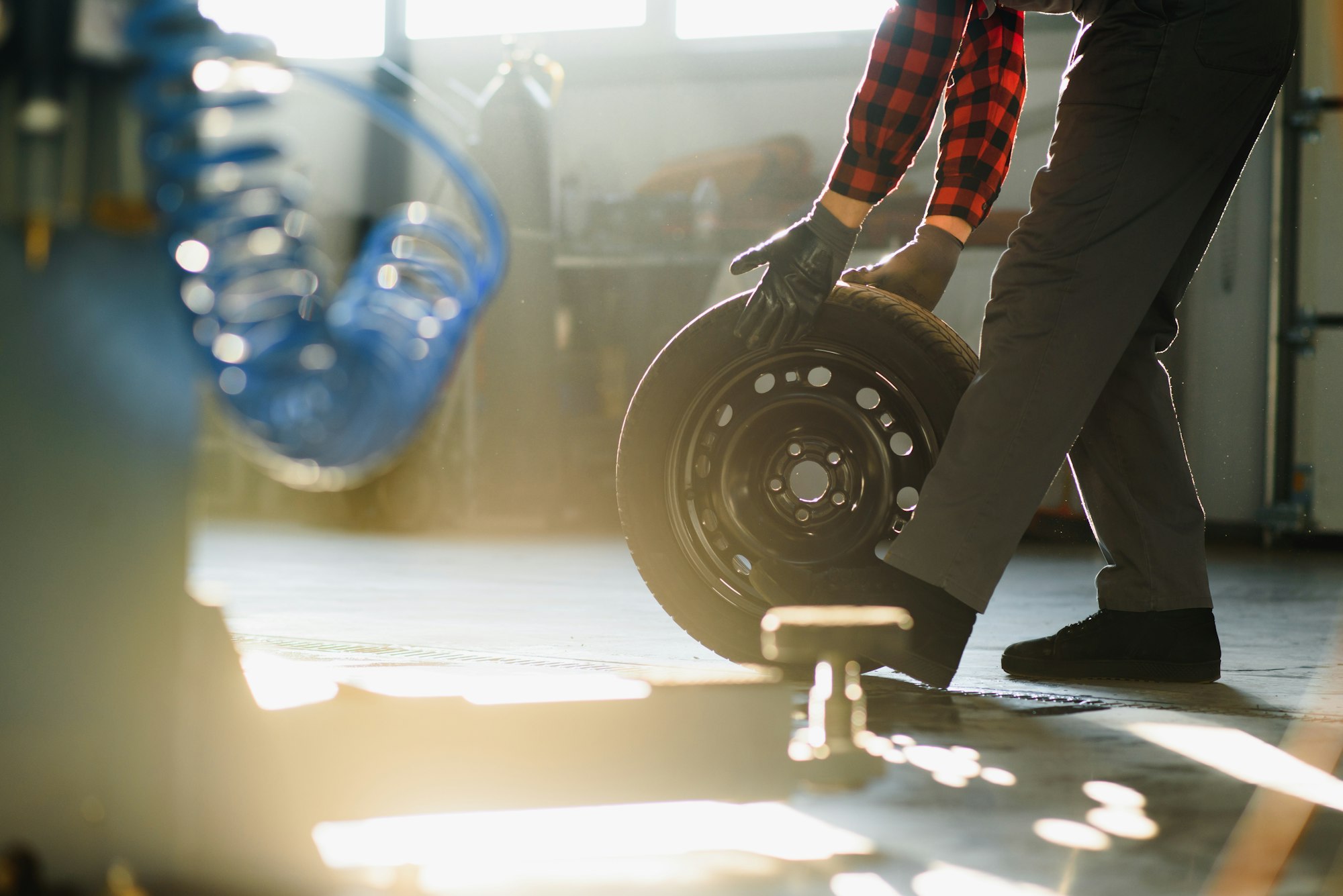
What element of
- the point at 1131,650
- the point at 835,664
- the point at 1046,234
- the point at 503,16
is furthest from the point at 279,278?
the point at 503,16

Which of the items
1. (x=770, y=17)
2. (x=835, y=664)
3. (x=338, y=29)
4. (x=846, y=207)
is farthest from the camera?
(x=338, y=29)

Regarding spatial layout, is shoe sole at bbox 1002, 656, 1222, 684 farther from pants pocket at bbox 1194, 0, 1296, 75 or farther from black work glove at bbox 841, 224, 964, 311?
pants pocket at bbox 1194, 0, 1296, 75

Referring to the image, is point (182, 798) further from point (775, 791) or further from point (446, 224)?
point (446, 224)

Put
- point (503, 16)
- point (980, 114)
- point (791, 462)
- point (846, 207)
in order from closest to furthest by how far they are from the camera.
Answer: point (846, 207) → point (791, 462) → point (980, 114) → point (503, 16)

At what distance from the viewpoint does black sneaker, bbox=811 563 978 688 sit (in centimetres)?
159

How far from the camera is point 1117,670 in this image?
6.23 feet

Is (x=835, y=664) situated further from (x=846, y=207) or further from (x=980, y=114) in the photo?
(x=980, y=114)

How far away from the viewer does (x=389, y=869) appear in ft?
2.98

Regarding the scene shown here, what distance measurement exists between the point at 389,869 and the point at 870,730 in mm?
673

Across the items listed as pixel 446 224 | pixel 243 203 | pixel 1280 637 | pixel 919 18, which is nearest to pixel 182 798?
pixel 243 203

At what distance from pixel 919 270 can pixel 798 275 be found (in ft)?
1.00

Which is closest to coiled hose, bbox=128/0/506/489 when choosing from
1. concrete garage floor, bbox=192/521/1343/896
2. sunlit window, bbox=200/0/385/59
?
concrete garage floor, bbox=192/521/1343/896

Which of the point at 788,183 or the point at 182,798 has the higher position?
the point at 788,183

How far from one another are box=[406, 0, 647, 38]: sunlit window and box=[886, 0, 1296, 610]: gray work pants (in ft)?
17.9
